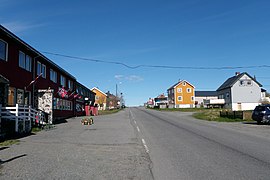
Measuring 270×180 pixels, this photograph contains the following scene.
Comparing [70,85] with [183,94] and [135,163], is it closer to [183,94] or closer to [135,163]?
[135,163]

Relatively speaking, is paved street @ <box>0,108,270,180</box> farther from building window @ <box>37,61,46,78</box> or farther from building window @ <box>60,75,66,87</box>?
building window @ <box>60,75,66,87</box>

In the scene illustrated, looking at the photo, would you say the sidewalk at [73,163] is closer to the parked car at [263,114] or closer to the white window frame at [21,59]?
the white window frame at [21,59]

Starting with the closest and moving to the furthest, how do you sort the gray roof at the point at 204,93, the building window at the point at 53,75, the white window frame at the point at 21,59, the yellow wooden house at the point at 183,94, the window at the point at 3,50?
the window at the point at 3,50
the white window frame at the point at 21,59
the building window at the point at 53,75
the yellow wooden house at the point at 183,94
the gray roof at the point at 204,93

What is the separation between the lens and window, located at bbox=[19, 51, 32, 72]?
21.9 metres

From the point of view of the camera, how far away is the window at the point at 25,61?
21886 mm

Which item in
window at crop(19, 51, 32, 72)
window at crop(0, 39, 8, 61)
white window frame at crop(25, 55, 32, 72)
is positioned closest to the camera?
window at crop(0, 39, 8, 61)

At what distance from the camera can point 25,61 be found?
22875mm

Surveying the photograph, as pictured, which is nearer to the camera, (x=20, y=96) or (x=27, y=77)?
(x=20, y=96)

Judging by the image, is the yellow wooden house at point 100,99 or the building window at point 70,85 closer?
the building window at point 70,85

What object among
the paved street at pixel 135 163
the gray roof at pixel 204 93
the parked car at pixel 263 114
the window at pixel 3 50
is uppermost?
the gray roof at pixel 204 93

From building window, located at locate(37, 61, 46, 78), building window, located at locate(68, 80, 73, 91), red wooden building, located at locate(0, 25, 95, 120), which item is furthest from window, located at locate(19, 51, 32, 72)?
building window, located at locate(68, 80, 73, 91)

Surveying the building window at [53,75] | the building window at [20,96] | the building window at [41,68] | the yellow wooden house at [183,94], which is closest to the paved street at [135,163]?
the building window at [20,96]

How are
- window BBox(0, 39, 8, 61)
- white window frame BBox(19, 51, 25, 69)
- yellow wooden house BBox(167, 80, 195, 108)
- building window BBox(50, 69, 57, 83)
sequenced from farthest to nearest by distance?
yellow wooden house BBox(167, 80, 195, 108), building window BBox(50, 69, 57, 83), white window frame BBox(19, 51, 25, 69), window BBox(0, 39, 8, 61)

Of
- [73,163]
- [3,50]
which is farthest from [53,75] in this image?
[73,163]
